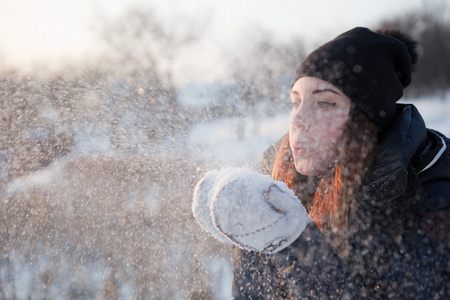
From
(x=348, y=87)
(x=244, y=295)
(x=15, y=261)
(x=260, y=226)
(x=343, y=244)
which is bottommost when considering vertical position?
(x=15, y=261)

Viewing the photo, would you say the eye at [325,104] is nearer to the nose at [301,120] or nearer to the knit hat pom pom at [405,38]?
the nose at [301,120]

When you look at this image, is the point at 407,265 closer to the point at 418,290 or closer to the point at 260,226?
the point at 418,290

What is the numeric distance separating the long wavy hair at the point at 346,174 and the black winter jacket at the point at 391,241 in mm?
40

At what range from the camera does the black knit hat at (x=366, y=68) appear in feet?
4.16

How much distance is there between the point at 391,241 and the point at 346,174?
27 cm

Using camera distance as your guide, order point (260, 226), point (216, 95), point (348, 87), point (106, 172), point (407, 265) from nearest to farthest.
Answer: point (260, 226)
point (407, 265)
point (348, 87)
point (106, 172)
point (216, 95)

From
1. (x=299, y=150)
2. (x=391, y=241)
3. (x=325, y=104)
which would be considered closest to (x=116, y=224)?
(x=299, y=150)

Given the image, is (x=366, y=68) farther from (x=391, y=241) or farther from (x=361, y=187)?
(x=391, y=241)

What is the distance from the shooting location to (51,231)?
39.5 feet

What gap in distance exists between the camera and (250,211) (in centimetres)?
95

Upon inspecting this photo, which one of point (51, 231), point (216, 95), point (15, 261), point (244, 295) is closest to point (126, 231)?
point (51, 231)

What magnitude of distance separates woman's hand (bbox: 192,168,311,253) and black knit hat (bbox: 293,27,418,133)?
0.51 meters

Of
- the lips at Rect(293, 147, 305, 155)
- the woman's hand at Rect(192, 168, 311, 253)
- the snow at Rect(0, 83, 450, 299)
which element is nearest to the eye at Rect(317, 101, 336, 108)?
the lips at Rect(293, 147, 305, 155)

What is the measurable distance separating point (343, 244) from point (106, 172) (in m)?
9.47
